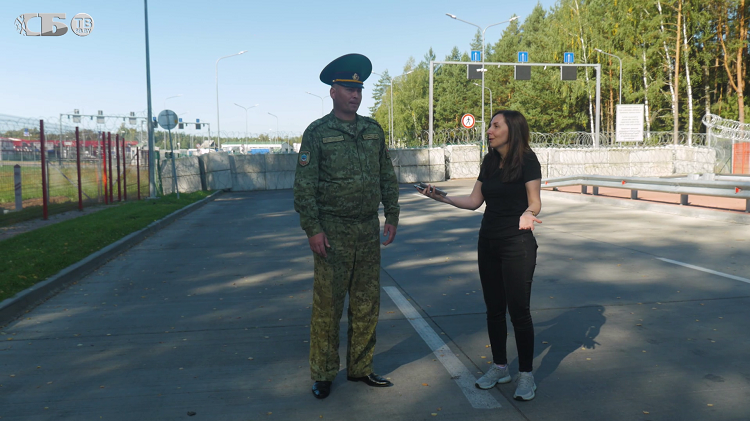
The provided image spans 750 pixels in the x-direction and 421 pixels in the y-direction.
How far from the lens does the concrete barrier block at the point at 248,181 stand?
32656 mm

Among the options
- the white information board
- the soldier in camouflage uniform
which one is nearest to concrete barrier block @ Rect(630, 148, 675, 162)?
the white information board

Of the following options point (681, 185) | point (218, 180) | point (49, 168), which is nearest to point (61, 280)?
point (49, 168)

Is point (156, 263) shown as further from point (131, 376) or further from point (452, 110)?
point (452, 110)

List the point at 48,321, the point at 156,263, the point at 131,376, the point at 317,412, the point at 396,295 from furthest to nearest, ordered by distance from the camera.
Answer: the point at 156,263
the point at 396,295
the point at 48,321
the point at 131,376
the point at 317,412

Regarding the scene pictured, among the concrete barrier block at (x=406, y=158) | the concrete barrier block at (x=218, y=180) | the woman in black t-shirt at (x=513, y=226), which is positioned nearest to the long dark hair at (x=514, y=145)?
the woman in black t-shirt at (x=513, y=226)

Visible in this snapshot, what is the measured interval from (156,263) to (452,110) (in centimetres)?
9017

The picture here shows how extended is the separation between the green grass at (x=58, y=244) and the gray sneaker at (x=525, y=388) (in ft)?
16.8

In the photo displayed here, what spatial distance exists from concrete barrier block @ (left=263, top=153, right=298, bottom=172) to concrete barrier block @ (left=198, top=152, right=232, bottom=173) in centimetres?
212

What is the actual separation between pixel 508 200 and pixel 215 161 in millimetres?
29086

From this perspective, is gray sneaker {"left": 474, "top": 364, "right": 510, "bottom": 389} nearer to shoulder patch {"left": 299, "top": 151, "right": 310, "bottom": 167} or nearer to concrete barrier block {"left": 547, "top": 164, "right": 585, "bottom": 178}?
shoulder patch {"left": 299, "top": 151, "right": 310, "bottom": 167}

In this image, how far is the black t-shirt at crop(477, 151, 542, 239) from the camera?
3.98 metres

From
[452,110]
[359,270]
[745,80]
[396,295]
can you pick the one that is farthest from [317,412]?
[452,110]

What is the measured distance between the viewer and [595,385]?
165 inches

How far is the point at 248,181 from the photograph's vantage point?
3291 centimetres
